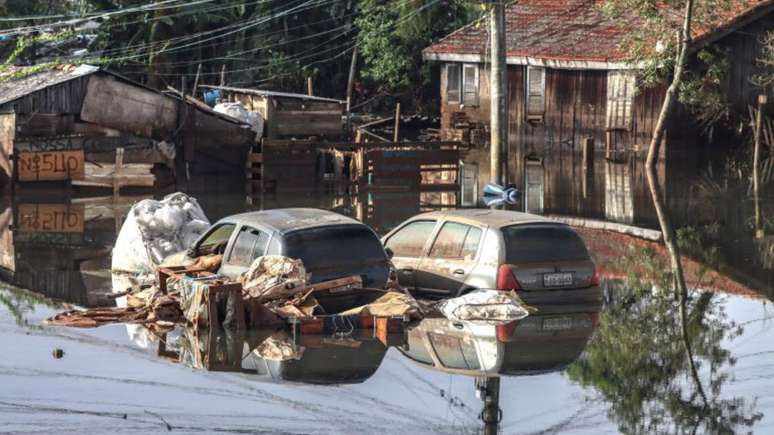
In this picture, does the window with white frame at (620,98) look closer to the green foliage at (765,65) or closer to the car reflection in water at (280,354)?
the green foliage at (765,65)

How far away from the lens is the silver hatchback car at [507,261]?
17.4 metres

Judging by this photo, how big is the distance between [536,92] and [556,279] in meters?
32.3

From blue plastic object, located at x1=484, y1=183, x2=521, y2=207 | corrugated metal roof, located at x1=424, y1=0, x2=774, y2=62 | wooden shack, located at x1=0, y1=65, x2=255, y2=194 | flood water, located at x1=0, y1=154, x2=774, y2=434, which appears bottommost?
flood water, located at x1=0, y1=154, x2=774, y2=434

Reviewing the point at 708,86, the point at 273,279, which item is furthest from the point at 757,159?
the point at 273,279

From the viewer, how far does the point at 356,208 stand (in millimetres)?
31266

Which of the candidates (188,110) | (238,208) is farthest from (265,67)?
(238,208)

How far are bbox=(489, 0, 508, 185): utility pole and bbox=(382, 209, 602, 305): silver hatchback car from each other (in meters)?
14.1

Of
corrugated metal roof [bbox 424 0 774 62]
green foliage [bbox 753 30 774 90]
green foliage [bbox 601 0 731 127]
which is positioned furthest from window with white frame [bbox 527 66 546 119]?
green foliage [bbox 753 30 774 90]

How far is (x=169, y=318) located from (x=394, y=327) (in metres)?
2.94

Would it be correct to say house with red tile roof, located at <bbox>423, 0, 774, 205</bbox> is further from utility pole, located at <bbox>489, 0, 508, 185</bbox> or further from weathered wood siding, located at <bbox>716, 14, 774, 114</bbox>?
utility pole, located at <bbox>489, 0, 508, 185</bbox>

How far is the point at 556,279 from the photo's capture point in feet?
57.7

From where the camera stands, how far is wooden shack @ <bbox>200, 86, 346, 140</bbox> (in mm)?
40750

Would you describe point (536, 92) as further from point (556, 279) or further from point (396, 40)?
point (556, 279)

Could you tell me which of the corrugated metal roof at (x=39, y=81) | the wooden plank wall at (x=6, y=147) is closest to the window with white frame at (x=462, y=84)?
the corrugated metal roof at (x=39, y=81)
